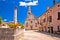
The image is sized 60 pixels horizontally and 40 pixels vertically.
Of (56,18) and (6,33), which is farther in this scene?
(56,18)

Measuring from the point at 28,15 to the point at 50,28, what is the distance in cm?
4010

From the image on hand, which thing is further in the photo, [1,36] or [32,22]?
[32,22]

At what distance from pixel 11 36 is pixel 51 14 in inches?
1119

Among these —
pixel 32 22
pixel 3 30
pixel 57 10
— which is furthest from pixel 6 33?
pixel 32 22

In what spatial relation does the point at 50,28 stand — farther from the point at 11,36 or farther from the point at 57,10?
the point at 11,36

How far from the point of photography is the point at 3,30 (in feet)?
54.5

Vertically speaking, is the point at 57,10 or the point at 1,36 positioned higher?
the point at 57,10

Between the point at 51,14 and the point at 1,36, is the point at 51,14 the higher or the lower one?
the higher one

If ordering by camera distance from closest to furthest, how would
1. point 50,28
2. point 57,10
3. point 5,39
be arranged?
point 5,39
point 57,10
point 50,28

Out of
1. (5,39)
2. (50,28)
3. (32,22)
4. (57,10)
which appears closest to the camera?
(5,39)

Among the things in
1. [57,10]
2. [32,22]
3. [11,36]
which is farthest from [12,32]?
[32,22]

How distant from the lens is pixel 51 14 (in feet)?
144

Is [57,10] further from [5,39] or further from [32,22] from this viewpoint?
[32,22]

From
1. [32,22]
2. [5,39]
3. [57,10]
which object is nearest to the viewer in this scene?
[5,39]
